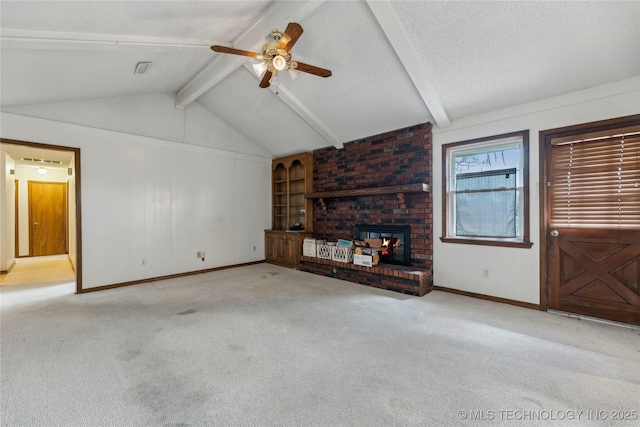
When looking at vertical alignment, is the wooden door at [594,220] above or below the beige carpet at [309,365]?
above

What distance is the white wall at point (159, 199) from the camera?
424cm

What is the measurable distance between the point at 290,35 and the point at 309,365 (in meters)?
2.86

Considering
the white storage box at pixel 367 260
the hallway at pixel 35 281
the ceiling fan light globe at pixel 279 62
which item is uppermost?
the ceiling fan light globe at pixel 279 62

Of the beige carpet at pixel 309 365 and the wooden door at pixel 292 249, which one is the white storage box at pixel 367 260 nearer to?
the beige carpet at pixel 309 365

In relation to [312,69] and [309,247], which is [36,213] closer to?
[309,247]

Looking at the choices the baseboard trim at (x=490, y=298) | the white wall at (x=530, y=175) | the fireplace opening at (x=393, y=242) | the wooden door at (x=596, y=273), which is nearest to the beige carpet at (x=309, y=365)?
the baseboard trim at (x=490, y=298)

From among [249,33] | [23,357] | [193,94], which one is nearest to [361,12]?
[249,33]

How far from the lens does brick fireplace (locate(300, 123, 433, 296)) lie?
4.31 meters

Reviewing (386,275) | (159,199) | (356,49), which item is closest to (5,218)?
(159,199)

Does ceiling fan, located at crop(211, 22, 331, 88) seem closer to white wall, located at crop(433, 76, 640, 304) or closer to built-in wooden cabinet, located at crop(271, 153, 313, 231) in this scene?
white wall, located at crop(433, 76, 640, 304)

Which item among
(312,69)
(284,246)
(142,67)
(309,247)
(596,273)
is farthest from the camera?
(284,246)

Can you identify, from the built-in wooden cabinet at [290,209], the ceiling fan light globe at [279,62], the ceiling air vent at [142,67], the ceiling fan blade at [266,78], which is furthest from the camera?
the built-in wooden cabinet at [290,209]

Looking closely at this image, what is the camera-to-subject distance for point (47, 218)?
7.63m

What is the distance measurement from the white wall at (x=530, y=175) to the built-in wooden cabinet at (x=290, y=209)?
278 cm
